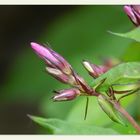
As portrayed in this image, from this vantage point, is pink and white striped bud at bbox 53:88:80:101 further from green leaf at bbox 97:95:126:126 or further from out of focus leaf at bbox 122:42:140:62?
out of focus leaf at bbox 122:42:140:62

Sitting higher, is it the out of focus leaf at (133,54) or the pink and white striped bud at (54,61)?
the pink and white striped bud at (54,61)

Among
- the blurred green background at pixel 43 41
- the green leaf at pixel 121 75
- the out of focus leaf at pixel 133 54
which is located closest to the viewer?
the green leaf at pixel 121 75

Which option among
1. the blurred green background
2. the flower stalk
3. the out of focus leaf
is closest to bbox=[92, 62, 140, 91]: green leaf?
the flower stalk

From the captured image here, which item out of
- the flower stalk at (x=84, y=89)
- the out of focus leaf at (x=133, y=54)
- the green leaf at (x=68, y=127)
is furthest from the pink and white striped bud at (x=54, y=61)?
the out of focus leaf at (x=133, y=54)

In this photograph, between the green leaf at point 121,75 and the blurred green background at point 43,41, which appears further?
the blurred green background at point 43,41

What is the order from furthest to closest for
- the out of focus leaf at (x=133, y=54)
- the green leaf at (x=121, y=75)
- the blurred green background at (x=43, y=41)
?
the blurred green background at (x=43, y=41) → the out of focus leaf at (x=133, y=54) → the green leaf at (x=121, y=75)

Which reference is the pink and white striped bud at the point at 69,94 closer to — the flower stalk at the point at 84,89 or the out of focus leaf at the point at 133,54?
the flower stalk at the point at 84,89

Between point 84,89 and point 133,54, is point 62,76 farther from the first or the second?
point 133,54

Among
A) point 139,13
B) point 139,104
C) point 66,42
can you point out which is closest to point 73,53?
point 66,42
